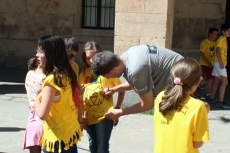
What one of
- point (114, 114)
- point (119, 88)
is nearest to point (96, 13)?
point (119, 88)

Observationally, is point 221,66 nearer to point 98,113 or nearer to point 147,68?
point 98,113

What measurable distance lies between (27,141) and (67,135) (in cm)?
61

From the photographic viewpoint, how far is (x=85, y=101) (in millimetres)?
5426

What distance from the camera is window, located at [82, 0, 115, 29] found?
47.3 feet

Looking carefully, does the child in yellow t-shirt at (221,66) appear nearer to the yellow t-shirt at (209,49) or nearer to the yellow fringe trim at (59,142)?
the yellow t-shirt at (209,49)

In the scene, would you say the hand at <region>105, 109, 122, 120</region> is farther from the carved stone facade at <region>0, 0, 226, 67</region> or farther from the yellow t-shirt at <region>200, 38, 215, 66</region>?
the yellow t-shirt at <region>200, 38, 215, 66</region>

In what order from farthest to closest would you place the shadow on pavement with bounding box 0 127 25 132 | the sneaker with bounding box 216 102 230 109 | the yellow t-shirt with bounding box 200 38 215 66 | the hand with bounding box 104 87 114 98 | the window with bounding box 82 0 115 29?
the window with bounding box 82 0 115 29 → the yellow t-shirt with bounding box 200 38 215 66 → the sneaker with bounding box 216 102 230 109 → the shadow on pavement with bounding box 0 127 25 132 → the hand with bounding box 104 87 114 98

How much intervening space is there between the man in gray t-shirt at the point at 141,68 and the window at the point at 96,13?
9.78 m

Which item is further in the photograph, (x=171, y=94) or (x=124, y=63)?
(x=124, y=63)

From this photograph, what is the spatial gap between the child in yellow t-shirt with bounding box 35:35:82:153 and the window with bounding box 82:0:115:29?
9.90 meters

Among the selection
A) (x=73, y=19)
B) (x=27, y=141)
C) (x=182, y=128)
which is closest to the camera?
(x=182, y=128)

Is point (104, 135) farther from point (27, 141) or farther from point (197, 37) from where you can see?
point (197, 37)

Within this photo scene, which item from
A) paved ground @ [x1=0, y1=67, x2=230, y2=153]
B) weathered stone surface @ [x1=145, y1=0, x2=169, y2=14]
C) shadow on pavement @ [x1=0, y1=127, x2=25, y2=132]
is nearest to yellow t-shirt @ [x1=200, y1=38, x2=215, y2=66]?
paved ground @ [x1=0, y1=67, x2=230, y2=153]

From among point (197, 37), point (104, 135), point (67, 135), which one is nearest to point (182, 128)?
point (67, 135)
